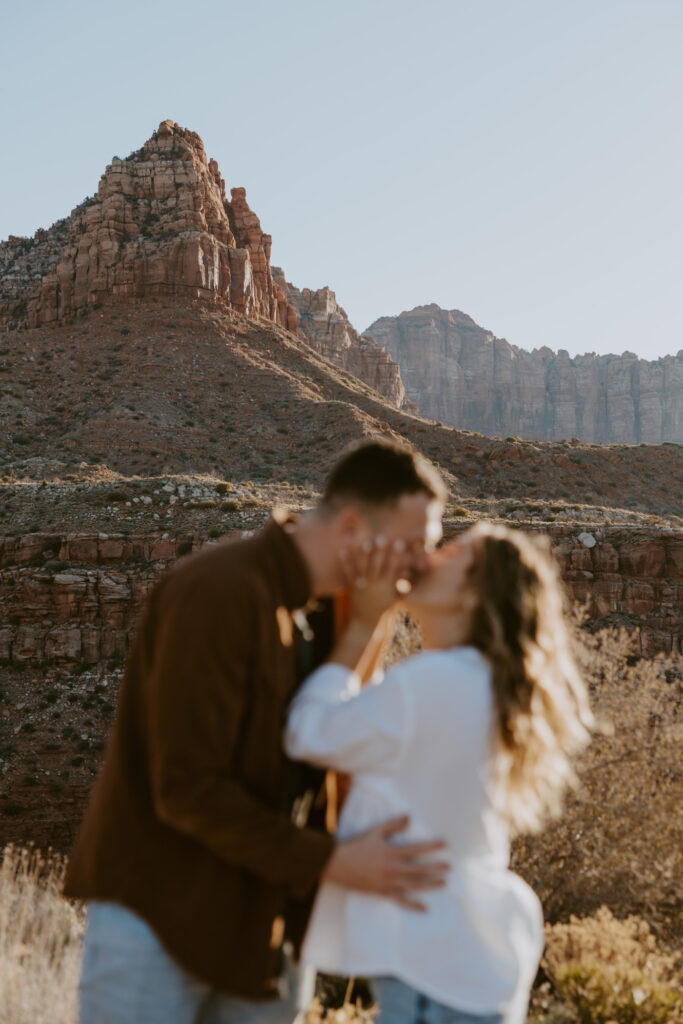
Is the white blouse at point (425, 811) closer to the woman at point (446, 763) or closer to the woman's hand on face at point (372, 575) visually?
the woman at point (446, 763)

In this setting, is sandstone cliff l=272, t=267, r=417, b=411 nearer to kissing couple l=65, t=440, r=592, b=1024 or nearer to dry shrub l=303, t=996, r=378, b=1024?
dry shrub l=303, t=996, r=378, b=1024

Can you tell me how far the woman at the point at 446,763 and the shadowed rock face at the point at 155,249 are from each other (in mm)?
56322

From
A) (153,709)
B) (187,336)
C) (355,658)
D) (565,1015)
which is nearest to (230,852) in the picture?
(153,709)

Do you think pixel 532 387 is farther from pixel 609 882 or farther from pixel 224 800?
pixel 224 800

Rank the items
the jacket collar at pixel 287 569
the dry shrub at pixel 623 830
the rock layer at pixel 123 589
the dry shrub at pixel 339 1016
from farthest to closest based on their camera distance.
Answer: the rock layer at pixel 123 589 < the dry shrub at pixel 623 830 < the dry shrub at pixel 339 1016 < the jacket collar at pixel 287 569

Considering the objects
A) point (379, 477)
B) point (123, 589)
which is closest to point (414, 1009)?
point (379, 477)

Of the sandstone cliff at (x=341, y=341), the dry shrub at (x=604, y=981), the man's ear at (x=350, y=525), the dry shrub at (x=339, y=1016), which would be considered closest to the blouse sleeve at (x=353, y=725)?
the man's ear at (x=350, y=525)

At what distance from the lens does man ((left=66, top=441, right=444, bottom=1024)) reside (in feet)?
6.85

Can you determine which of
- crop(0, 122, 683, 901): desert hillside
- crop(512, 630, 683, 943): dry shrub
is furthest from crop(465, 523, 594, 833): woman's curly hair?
crop(0, 122, 683, 901): desert hillside

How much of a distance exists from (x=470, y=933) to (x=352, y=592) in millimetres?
974

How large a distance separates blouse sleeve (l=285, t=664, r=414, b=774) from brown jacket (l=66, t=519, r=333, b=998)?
3.6 inches

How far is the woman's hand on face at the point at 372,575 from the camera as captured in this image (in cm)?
232

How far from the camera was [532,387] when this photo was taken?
487ft

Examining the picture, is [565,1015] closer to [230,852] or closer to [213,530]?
[230,852]
